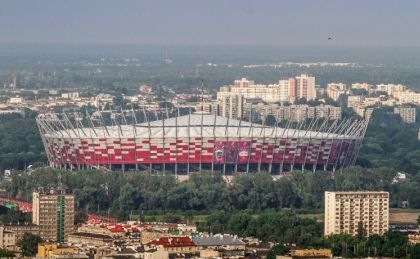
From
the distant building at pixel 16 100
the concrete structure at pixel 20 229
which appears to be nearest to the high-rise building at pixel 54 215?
the concrete structure at pixel 20 229

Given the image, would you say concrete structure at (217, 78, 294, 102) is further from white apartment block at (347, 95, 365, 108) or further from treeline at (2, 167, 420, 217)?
treeline at (2, 167, 420, 217)

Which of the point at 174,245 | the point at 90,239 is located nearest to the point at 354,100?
the point at 90,239

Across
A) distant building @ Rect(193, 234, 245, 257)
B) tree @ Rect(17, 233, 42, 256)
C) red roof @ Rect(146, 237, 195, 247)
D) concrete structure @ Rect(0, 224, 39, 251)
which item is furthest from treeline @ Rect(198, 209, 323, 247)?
tree @ Rect(17, 233, 42, 256)

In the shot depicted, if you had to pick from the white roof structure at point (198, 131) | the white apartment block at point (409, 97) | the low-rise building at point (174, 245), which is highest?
the low-rise building at point (174, 245)

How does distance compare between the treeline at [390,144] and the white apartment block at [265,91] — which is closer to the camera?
the treeline at [390,144]

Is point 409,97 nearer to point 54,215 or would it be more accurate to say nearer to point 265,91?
point 265,91

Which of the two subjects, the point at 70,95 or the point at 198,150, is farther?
the point at 70,95

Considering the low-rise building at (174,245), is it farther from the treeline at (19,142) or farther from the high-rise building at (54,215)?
Result: the treeline at (19,142)
